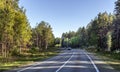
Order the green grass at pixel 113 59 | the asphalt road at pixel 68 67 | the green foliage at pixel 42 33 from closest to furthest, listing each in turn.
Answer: the asphalt road at pixel 68 67
the green grass at pixel 113 59
the green foliage at pixel 42 33

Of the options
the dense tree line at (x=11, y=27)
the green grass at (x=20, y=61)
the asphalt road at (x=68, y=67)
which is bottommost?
the asphalt road at (x=68, y=67)

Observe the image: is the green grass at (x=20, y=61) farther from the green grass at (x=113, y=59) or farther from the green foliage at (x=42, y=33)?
the green foliage at (x=42, y=33)

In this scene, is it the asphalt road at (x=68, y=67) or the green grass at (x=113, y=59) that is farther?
the green grass at (x=113, y=59)

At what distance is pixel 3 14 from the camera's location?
55.2m

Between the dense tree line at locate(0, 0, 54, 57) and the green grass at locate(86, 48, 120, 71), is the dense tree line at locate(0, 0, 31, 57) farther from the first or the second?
the green grass at locate(86, 48, 120, 71)

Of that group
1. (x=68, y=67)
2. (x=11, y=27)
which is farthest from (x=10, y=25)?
(x=68, y=67)

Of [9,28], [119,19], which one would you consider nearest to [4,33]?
[9,28]

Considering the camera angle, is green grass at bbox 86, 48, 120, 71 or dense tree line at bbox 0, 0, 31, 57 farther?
dense tree line at bbox 0, 0, 31, 57

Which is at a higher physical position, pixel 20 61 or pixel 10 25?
pixel 10 25

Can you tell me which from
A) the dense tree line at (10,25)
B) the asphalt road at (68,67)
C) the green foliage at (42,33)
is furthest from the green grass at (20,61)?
the green foliage at (42,33)

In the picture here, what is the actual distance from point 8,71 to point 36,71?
230 centimetres

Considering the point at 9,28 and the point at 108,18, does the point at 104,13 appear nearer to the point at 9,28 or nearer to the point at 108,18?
the point at 108,18

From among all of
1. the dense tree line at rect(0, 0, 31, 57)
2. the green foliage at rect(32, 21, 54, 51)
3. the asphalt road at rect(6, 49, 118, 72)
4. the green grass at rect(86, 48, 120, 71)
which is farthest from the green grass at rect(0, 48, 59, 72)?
the green foliage at rect(32, 21, 54, 51)

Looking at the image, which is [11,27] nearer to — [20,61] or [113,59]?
[20,61]
